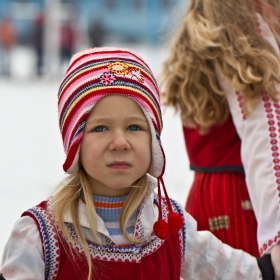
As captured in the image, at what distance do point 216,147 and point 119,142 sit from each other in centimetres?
77

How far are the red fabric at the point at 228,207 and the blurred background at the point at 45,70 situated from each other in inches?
26.7

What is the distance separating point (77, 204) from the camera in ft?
6.03

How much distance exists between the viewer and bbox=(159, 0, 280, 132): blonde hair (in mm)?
2281

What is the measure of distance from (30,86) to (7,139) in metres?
8.05

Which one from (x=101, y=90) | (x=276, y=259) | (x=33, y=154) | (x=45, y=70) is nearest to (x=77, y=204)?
(x=101, y=90)

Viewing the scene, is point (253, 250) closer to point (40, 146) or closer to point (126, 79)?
point (126, 79)

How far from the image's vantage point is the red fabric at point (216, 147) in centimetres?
239

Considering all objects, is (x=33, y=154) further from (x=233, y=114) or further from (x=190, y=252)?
(x=190, y=252)

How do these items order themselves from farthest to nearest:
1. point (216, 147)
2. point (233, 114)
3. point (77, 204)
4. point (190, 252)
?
point (216, 147) → point (233, 114) → point (190, 252) → point (77, 204)

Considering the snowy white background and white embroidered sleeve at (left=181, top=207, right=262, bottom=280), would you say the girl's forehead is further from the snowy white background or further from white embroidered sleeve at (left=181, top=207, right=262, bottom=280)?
white embroidered sleeve at (left=181, top=207, right=262, bottom=280)

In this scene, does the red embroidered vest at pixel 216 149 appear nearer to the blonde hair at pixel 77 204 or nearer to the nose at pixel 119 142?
the blonde hair at pixel 77 204

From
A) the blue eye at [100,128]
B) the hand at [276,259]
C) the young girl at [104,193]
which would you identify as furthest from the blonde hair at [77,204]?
the hand at [276,259]

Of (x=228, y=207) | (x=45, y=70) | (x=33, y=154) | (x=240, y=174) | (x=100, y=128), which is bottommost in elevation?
(x=228, y=207)

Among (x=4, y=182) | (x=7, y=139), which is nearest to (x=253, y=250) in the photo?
(x=4, y=182)
